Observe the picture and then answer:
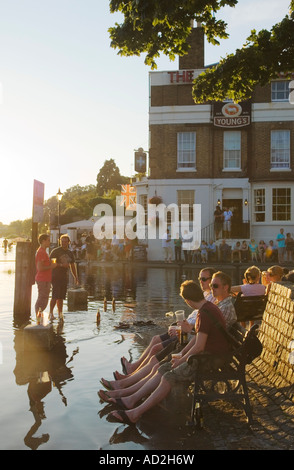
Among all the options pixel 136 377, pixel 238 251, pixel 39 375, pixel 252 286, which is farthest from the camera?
pixel 238 251

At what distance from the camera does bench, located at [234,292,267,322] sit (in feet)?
27.2

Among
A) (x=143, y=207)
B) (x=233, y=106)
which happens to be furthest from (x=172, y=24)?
(x=143, y=207)

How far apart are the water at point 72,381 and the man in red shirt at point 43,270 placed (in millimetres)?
635

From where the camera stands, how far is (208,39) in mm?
11500

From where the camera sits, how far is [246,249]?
105ft

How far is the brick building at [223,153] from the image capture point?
34781 millimetres

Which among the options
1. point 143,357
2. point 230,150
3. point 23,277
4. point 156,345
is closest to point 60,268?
point 23,277

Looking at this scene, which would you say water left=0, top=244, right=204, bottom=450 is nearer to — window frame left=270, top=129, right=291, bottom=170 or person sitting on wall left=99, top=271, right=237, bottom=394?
person sitting on wall left=99, top=271, right=237, bottom=394

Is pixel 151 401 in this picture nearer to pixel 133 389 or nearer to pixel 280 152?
pixel 133 389

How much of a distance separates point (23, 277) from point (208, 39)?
6232mm

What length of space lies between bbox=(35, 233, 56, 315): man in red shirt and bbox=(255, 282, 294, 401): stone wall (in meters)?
5.00

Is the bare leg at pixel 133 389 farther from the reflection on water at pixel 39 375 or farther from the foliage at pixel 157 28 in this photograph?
the foliage at pixel 157 28

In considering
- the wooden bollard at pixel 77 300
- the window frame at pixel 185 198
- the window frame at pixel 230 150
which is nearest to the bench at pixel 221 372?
the wooden bollard at pixel 77 300

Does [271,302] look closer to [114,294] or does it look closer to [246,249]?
[114,294]
